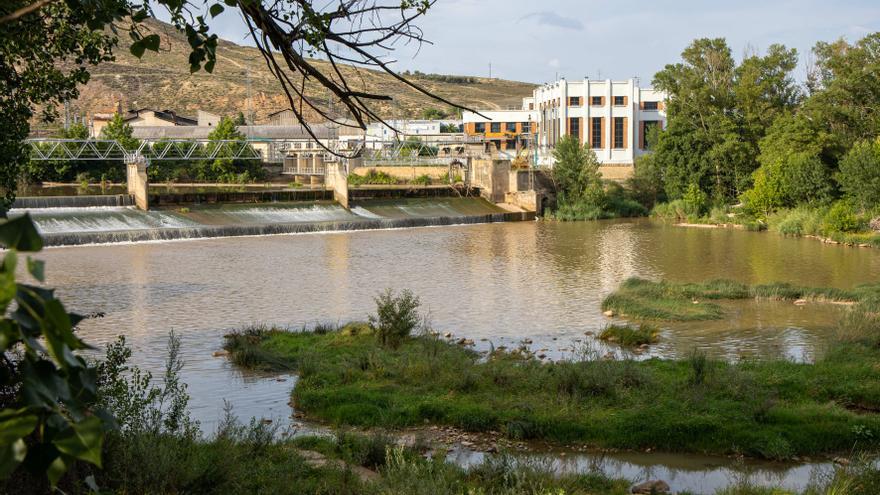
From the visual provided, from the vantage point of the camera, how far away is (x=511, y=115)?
66500 millimetres

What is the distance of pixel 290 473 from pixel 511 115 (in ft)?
202

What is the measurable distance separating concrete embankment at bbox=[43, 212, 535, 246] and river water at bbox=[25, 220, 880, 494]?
2.57 ft

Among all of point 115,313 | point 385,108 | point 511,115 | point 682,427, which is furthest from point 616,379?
point 385,108

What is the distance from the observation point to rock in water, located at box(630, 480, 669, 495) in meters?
7.36

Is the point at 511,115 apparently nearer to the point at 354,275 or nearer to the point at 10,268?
the point at 354,275

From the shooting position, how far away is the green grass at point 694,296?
56.2 feet

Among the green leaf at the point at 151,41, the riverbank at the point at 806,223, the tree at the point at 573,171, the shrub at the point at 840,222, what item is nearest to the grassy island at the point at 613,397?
the green leaf at the point at 151,41

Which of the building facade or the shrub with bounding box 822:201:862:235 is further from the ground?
the building facade

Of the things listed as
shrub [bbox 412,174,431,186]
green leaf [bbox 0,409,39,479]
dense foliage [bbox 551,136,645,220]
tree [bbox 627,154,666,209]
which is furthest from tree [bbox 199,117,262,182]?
green leaf [bbox 0,409,39,479]

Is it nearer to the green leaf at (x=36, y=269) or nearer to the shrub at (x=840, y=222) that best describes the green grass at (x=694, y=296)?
the shrub at (x=840, y=222)

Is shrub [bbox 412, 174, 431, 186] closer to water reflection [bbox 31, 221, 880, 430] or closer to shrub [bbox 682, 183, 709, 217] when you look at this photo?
water reflection [bbox 31, 221, 880, 430]

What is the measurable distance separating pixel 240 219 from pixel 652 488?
28.2 meters

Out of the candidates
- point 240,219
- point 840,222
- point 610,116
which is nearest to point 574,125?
point 610,116

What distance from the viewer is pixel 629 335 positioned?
47.3 feet
